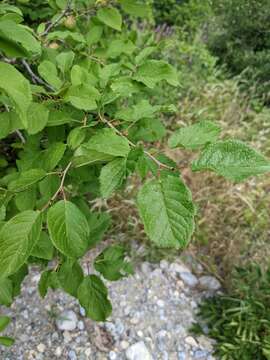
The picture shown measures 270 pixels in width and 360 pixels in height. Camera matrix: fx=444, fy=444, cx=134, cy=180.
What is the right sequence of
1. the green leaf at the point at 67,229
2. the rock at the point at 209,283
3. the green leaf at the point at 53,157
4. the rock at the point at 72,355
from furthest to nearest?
the rock at the point at 209,283 → the rock at the point at 72,355 → the green leaf at the point at 53,157 → the green leaf at the point at 67,229

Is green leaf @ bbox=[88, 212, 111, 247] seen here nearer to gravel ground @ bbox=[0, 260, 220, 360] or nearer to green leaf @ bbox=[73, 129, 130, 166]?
green leaf @ bbox=[73, 129, 130, 166]

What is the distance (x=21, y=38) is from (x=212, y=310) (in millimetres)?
1788

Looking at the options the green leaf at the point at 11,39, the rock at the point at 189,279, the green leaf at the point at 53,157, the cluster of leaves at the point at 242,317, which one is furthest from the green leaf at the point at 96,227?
the rock at the point at 189,279

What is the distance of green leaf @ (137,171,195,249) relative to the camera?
1.90ft

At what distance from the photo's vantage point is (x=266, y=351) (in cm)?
179

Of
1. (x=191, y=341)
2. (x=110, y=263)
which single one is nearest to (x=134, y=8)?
(x=110, y=263)

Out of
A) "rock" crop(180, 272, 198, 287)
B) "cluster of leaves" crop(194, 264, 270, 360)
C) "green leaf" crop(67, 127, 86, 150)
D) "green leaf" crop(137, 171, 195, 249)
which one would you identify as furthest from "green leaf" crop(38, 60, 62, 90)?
"rock" crop(180, 272, 198, 287)

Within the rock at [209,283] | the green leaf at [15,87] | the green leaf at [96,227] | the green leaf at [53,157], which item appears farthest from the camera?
the rock at [209,283]

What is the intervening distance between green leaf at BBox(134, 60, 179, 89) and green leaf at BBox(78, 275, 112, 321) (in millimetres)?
459

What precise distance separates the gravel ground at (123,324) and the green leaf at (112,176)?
4.61 feet

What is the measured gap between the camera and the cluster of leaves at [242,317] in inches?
75.5

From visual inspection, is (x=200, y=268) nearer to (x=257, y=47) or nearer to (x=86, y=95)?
(x=86, y=95)

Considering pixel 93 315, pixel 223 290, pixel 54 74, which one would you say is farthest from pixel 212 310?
pixel 54 74

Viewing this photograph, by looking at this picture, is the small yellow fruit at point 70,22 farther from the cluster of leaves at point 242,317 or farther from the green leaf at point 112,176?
the cluster of leaves at point 242,317
